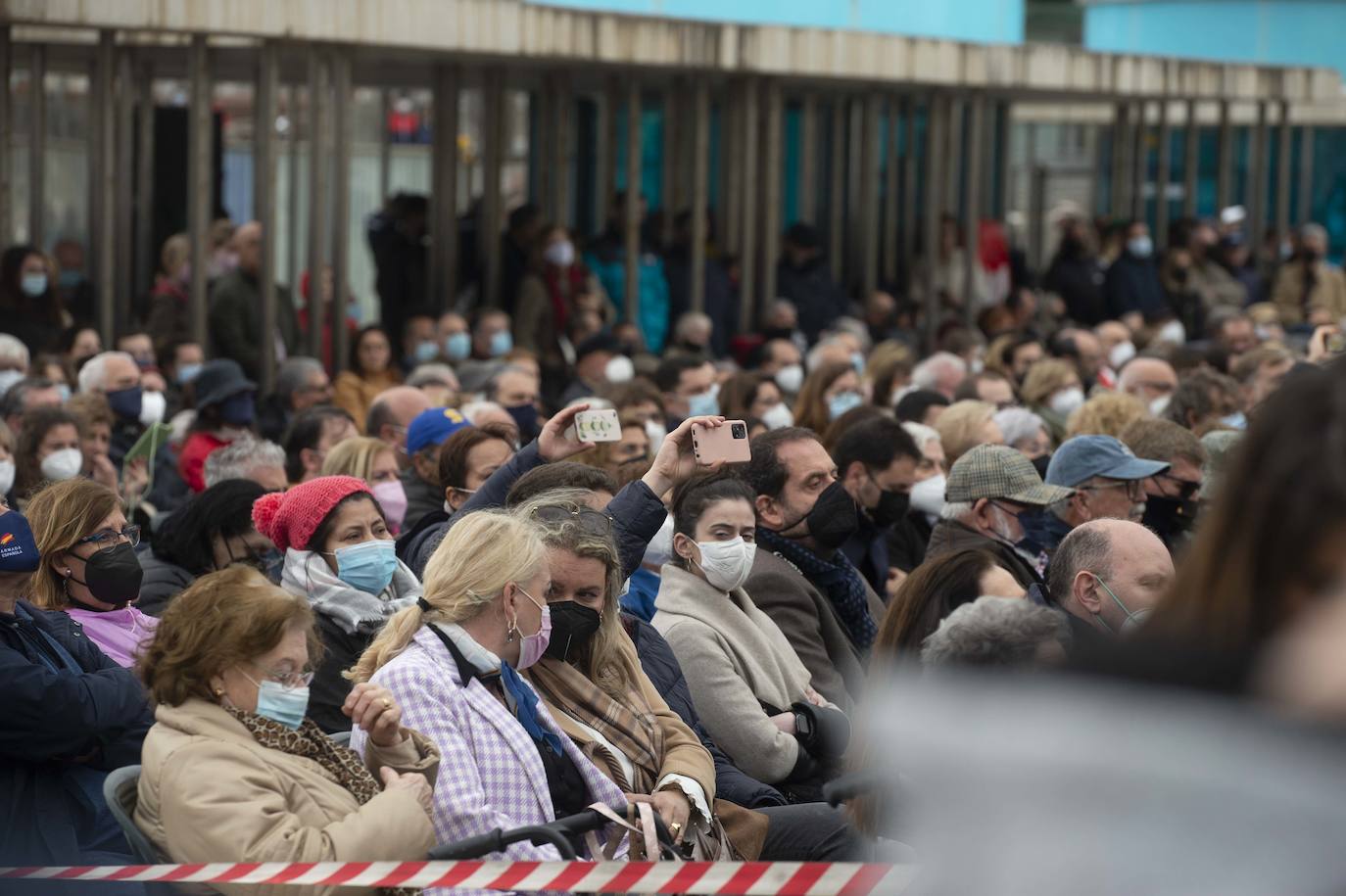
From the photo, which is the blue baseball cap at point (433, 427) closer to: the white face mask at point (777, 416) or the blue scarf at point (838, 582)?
the blue scarf at point (838, 582)

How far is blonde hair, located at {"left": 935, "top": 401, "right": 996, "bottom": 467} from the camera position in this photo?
30.0 ft

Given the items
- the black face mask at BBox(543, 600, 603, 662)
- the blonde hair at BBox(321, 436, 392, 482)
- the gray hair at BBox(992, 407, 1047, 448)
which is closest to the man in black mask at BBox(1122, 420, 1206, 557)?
the gray hair at BBox(992, 407, 1047, 448)

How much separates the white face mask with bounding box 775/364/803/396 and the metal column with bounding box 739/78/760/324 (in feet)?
12.5

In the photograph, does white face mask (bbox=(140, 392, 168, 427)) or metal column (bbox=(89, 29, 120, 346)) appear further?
metal column (bbox=(89, 29, 120, 346))

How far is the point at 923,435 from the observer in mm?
9008

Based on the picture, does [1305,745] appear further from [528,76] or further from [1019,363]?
[528,76]

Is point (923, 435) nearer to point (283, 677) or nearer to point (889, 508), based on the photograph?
point (889, 508)

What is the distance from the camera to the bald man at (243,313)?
13.9 meters

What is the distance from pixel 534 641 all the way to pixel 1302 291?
1846cm

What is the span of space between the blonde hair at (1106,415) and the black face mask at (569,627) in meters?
4.74

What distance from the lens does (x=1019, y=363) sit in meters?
14.0

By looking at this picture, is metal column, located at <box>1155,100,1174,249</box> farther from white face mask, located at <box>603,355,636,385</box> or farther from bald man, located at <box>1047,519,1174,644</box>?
bald man, located at <box>1047,519,1174,644</box>

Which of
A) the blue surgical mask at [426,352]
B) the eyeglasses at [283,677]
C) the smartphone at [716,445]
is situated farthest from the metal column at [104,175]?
the eyeglasses at [283,677]

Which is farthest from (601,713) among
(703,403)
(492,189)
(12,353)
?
(492,189)
